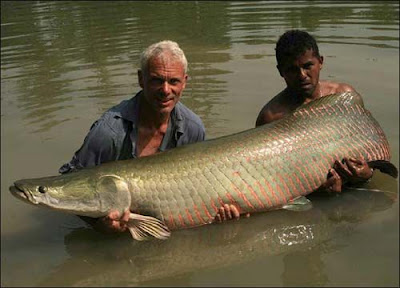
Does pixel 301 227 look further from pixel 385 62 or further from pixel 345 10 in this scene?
pixel 345 10

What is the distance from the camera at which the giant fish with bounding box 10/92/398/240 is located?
3.15 meters

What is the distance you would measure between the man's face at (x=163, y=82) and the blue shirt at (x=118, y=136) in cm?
19

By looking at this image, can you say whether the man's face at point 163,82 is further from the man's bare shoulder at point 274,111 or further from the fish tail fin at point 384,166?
the fish tail fin at point 384,166

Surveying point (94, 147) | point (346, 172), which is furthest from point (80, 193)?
point (346, 172)

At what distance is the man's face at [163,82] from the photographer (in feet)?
10.8

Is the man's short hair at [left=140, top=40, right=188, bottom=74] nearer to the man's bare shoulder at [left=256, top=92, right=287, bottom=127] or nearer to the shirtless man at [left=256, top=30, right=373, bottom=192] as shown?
the shirtless man at [left=256, top=30, right=373, bottom=192]

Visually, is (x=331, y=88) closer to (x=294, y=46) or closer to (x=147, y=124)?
(x=294, y=46)

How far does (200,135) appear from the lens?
373cm

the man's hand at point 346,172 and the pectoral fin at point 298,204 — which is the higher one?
the man's hand at point 346,172

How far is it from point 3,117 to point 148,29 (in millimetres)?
4891

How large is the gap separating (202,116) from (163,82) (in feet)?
7.72

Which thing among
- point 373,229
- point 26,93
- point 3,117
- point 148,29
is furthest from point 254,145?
point 148,29

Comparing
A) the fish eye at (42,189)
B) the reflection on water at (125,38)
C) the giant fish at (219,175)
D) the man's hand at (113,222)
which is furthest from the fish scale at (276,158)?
the reflection on water at (125,38)

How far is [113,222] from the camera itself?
322cm
